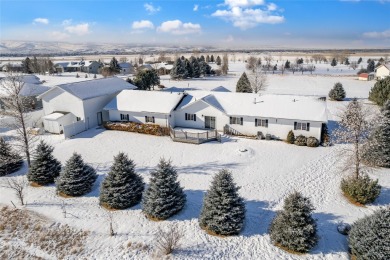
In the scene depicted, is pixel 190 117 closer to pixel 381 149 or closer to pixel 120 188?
pixel 120 188

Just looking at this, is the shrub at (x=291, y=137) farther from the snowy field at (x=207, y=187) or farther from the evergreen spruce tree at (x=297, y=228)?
the evergreen spruce tree at (x=297, y=228)

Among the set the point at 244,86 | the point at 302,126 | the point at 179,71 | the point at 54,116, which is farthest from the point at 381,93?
the point at 179,71

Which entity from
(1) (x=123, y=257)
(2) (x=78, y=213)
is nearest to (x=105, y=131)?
(2) (x=78, y=213)

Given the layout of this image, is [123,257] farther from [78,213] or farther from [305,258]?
[305,258]

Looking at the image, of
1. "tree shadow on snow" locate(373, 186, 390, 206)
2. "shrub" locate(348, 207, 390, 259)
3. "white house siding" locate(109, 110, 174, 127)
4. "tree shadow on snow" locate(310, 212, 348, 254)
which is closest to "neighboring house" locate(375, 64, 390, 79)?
"tree shadow on snow" locate(373, 186, 390, 206)

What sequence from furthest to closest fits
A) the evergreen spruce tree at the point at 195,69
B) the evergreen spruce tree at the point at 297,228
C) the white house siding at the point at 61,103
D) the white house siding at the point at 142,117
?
the evergreen spruce tree at the point at 195,69
the white house siding at the point at 61,103
the white house siding at the point at 142,117
the evergreen spruce tree at the point at 297,228

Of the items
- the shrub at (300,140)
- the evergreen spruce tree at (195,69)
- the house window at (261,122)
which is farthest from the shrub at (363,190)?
the evergreen spruce tree at (195,69)
